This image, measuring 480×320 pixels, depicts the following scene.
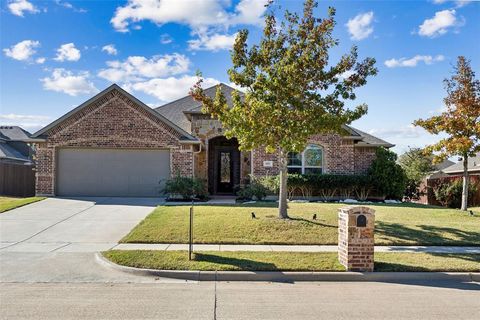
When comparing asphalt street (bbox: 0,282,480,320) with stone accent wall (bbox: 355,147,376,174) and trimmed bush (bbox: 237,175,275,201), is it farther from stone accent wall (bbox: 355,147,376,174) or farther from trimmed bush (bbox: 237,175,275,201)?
stone accent wall (bbox: 355,147,376,174)

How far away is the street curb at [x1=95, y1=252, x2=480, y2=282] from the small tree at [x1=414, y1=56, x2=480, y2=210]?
8.59 m

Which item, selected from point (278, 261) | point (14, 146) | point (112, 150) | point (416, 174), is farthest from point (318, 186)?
point (14, 146)

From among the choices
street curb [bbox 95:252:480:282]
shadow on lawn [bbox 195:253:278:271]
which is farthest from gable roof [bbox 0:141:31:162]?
street curb [bbox 95:252:480:282]

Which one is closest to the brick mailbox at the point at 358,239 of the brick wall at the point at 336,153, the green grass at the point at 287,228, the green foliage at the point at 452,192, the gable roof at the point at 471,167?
the green grass at the point at 287,228

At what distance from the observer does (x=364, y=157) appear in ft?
65.8

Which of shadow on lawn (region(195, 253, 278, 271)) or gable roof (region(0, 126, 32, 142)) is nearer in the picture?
shadow on lawn (region(195, 253, 278, 271))

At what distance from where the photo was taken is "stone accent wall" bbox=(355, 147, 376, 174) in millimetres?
20000

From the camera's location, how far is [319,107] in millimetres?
11469

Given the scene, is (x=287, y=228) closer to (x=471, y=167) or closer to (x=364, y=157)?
(x=364, y=157)

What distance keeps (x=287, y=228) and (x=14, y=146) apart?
28189 millimetres

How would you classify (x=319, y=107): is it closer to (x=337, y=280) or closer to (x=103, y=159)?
(x=337, y=280)

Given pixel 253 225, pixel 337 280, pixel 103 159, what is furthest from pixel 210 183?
pixel 337 280

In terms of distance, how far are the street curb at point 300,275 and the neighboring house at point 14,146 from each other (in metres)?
25.1

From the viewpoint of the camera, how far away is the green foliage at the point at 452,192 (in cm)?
2033
